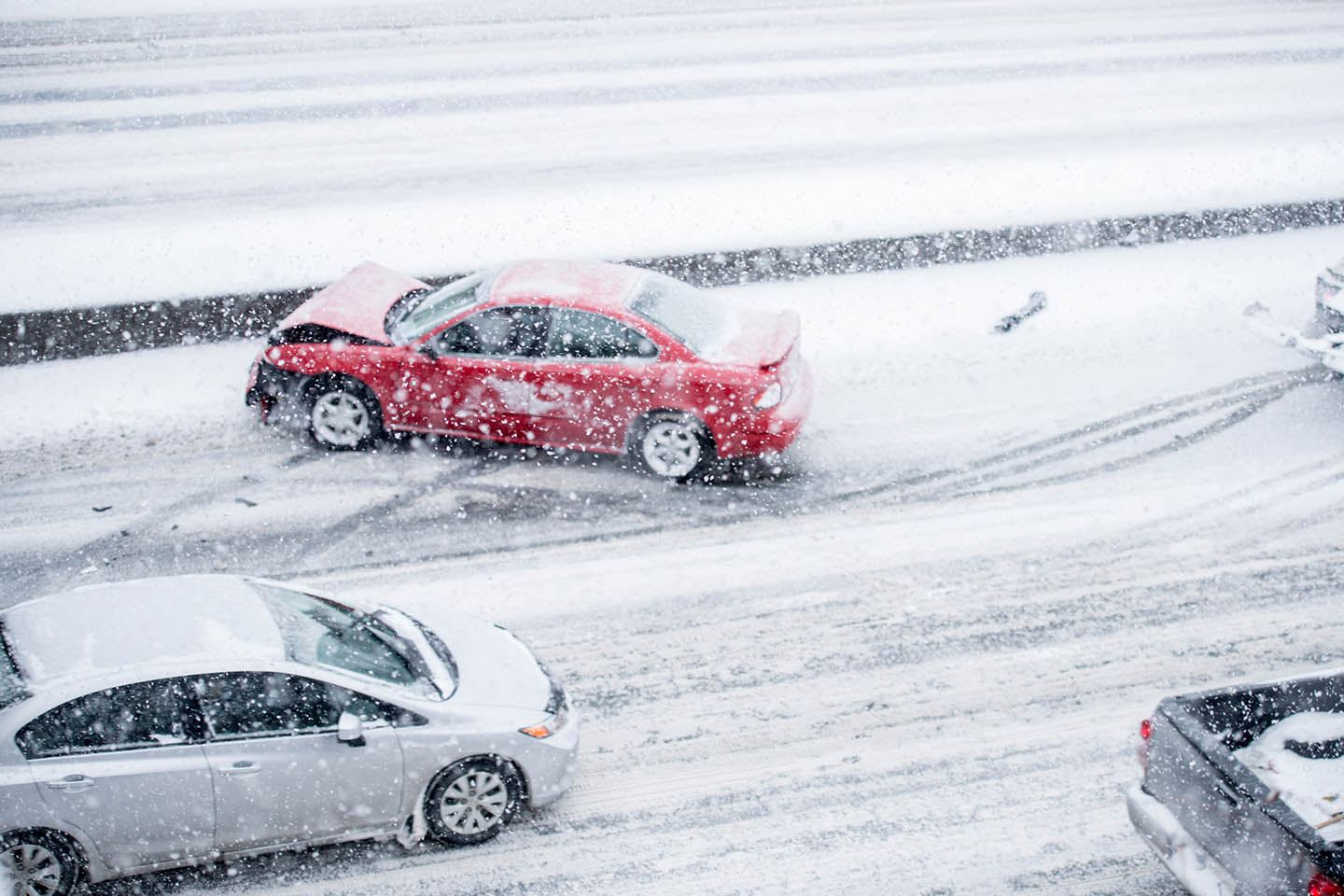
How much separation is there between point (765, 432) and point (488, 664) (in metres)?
3.56

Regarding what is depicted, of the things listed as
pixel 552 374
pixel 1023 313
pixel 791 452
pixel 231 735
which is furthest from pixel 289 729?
pixel 1023 313

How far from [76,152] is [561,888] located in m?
13.0


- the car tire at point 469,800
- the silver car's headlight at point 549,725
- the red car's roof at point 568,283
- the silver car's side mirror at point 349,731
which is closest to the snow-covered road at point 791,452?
the car tire at point 469,800

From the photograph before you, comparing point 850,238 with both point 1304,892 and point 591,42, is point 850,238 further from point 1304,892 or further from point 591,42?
point 1304,892

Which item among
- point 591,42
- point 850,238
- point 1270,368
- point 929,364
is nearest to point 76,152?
point 591,42

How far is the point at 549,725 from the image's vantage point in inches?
270

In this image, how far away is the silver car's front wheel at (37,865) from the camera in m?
6.01

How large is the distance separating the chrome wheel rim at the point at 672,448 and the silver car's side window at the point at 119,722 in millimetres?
4683

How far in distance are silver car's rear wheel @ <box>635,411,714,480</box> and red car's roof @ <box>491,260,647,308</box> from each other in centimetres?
102

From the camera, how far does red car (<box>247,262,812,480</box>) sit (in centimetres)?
997

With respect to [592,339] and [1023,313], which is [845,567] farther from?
[1023,313]

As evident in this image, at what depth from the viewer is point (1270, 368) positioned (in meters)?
12.1

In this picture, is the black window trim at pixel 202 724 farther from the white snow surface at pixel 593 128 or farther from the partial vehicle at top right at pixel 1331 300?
the partial vehicle at top right at pixel 1331 300

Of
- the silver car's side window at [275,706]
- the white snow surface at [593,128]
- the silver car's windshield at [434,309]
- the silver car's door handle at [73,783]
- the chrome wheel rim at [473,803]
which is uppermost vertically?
the white snow surface at [593,128]
